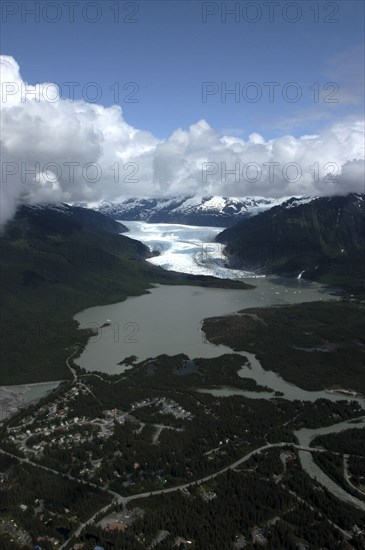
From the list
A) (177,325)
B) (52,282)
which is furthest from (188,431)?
(52,282)

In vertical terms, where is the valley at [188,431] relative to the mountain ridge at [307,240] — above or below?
below

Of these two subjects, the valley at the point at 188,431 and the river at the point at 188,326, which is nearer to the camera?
the valley at the point at 188,431

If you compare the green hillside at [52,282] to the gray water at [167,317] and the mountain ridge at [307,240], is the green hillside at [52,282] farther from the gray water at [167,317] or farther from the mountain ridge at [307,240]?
the mountain ridge at [307,240]

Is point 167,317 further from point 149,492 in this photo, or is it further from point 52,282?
point 149,492

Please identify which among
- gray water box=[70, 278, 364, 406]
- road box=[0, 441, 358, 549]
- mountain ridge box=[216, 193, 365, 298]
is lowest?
road box=[0, 441, 358, 549]

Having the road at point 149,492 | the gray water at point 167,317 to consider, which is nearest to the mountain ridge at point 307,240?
the gray water at point 167,317

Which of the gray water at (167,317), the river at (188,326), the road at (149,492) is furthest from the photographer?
the gray water at (167,317)

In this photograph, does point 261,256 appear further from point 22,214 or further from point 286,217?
point 22,214

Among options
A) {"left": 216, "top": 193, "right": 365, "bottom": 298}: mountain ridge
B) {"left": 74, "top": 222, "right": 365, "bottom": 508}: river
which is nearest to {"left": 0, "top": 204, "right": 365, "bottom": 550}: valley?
{"left": 74, "top": 222, "right": 365, "bottom": 508}: river

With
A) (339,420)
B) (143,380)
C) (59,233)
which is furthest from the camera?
Result: (59,233)

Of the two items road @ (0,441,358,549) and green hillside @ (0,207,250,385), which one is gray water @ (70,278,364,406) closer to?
green hillside @ (0,207,250,385)

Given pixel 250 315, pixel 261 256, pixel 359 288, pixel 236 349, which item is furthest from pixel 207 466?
pixel 261 256
